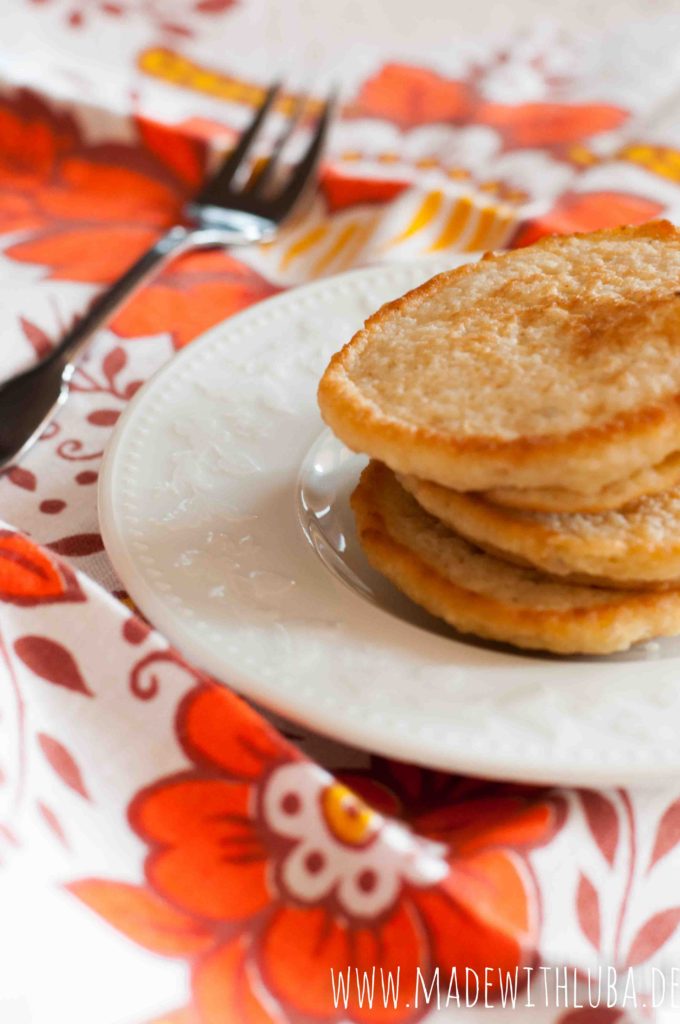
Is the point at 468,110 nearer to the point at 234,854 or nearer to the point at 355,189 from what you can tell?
the point at 355,189

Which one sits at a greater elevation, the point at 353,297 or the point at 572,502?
the point at 572,502

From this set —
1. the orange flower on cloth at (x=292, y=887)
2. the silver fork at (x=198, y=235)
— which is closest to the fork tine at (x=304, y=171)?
the silver fork at (x=198, y=235)

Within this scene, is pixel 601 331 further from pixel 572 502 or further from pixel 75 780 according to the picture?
pixel 75 780

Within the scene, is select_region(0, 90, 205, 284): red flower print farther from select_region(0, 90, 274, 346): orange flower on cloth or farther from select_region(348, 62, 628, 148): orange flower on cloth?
select_region(348, 62, 628, 148): orange flower on cloth

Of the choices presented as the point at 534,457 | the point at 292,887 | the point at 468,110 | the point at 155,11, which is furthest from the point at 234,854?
the point at 155,11

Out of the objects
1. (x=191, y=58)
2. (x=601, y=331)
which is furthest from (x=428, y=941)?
(x=191, y=58)

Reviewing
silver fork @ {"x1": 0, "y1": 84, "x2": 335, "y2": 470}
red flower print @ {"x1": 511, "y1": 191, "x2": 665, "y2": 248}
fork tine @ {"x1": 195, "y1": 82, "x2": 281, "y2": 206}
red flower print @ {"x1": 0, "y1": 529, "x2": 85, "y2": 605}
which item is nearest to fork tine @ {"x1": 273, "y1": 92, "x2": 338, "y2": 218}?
silver fork @ {"x1": 0, "y1": 84, "x2": 335, "y2": 470}
